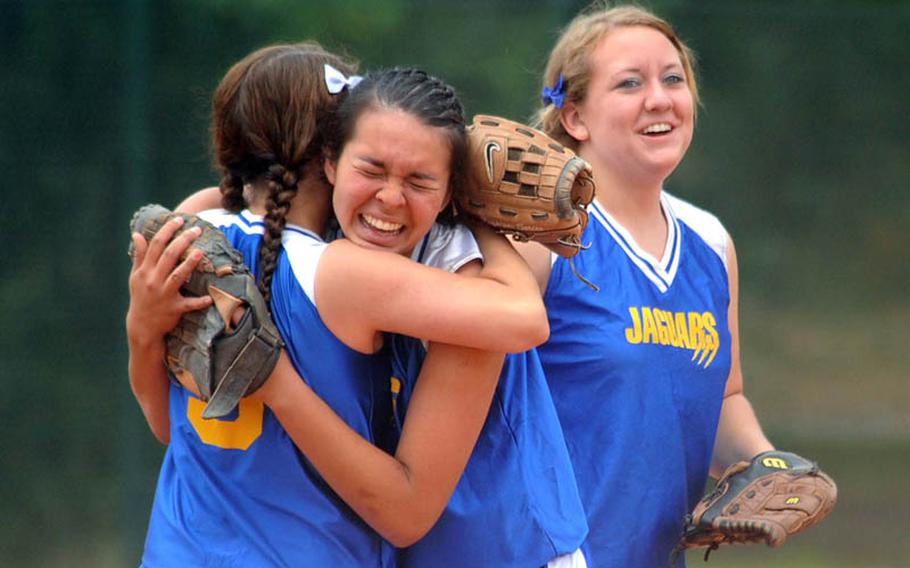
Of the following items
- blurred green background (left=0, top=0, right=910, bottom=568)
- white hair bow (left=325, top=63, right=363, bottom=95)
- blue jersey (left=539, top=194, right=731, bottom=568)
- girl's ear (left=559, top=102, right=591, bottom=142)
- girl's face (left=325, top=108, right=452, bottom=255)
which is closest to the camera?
girl's face (left=325, top=108, right=452, bottom=255)

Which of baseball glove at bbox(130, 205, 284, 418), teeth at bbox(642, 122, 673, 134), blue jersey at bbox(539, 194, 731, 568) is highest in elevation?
teeth at bbox(642, 122, 673, 134)

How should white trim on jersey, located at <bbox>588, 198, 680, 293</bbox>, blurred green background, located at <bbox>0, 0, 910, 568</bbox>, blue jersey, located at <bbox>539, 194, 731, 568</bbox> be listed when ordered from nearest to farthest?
blue jersey, located at <bbox>539, 194, 731, 568</bbox> < white trim on jersey, located at <bbox>588, 198, 680, 293</bbox> < blurred green background, located at <bbox>0, 0, 910, 568</bbox>

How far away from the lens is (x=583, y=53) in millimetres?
3291

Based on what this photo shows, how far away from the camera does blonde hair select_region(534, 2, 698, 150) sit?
10.8 ft

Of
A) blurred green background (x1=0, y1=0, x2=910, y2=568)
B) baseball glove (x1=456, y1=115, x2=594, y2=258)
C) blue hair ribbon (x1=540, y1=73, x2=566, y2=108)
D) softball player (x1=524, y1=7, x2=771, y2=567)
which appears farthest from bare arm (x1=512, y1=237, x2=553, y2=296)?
blurred green background (x1=0, y1=0, x2=910, y2=568)

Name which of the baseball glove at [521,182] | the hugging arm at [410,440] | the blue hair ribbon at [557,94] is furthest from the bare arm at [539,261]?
the hugging arm at [410,440]

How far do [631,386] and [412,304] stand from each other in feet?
3.10

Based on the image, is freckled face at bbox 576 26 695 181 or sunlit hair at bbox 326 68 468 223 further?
freckled face at bbox 576 26 695 181

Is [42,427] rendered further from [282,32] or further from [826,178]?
[826,178]

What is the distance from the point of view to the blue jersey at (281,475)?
2254 mm

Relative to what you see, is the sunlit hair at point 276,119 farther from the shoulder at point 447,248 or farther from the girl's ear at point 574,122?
the girl's ear at point 574,122

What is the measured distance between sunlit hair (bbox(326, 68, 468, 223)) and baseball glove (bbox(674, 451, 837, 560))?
110 cm

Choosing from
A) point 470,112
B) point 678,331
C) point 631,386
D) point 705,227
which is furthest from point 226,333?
point 470,112

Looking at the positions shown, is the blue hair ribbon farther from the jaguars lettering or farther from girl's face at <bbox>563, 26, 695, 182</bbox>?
the jaguars lettering
